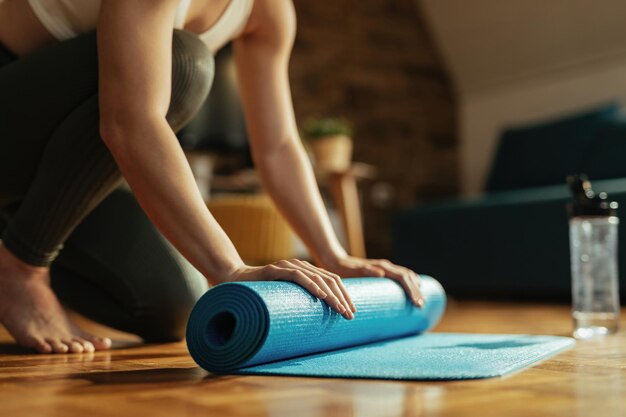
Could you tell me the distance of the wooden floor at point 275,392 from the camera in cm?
75

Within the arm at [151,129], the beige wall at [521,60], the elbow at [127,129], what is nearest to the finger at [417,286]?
the arm at [151,129]

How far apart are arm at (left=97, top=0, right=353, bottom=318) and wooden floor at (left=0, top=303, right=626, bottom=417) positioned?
0.50ft

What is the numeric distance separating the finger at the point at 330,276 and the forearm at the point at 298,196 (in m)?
0.27

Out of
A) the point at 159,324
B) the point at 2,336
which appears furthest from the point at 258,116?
the point at 2,336

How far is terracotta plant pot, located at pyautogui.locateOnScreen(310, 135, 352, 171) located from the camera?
355 cm

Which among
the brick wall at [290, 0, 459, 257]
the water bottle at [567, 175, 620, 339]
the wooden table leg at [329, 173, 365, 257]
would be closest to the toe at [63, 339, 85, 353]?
the water bottle at [567, 175, 620, 339]

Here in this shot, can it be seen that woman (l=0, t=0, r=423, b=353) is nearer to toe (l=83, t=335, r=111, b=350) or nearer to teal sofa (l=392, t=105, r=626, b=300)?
toe (l=83, t=335, r=111, b=350)

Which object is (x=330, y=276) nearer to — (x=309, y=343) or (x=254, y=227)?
(x=309, y=343)

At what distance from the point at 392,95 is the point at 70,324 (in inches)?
149

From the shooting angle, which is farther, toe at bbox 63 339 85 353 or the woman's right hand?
toe at bbox 63 339 85 353

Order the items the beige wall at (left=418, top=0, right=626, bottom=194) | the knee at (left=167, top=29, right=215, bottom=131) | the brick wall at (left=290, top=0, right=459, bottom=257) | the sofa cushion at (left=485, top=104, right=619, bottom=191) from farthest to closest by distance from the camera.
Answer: the brick wall at (left=290, top=0, right=459, bottom=257)
the beige wall at (left=418, top=0, right=626, bottom=194)
the sofa cushion at (left=485, top=104, right=619, bottom=191)
the knee at (left=167, top=29, right=215, bottom=131)

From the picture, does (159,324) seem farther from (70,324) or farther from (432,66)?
(432,66)

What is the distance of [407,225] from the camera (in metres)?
3.73

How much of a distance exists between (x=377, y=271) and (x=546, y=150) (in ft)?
9.25
